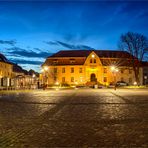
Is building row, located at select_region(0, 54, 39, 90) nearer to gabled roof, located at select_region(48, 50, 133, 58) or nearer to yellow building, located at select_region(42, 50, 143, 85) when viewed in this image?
yellow building, located at select_region(42, 50, 143, 85)

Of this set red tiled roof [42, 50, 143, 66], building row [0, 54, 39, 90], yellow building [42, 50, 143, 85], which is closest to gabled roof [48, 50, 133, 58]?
red tiled roof [42, 50, 143, 66]

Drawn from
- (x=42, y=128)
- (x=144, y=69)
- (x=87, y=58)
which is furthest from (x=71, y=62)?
(x=42, y=128)

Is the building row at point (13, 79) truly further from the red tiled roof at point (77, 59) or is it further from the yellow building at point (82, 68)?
the red tiled roof at point (77, 59)

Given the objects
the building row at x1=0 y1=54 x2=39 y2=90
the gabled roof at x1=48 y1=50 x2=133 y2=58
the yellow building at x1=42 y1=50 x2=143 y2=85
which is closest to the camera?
the building row at x1=0 y1=54 x2=39 y2=90

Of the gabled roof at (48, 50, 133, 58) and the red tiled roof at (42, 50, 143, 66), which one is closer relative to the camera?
the red tiled roof at (42, 50, 143, 66)

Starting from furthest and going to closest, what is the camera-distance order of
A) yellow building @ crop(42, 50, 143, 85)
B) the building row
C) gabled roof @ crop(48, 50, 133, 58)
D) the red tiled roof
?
1. gabled roof @ crop(48, 50, 133, 58)
2. the red tiled roof
3. yellow building @ crop(42, 50, 143, 85)
4. the building row

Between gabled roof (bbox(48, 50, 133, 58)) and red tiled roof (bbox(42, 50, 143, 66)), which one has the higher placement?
gabled roof (bbox(48, 50, 133, 58))

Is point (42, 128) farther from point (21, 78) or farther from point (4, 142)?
point (21, 78)

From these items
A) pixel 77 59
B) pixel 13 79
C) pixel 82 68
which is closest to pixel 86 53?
pixel 77 59

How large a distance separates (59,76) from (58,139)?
8884cm

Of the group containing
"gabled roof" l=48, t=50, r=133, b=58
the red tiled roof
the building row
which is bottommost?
the building row

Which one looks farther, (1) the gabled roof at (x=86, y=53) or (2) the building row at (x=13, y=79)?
(1) the gabled roof at (x=86, y=53)

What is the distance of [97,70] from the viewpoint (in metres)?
96.4

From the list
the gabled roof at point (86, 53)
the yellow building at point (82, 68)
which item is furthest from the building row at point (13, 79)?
the gabled roof at point (86, 53)
